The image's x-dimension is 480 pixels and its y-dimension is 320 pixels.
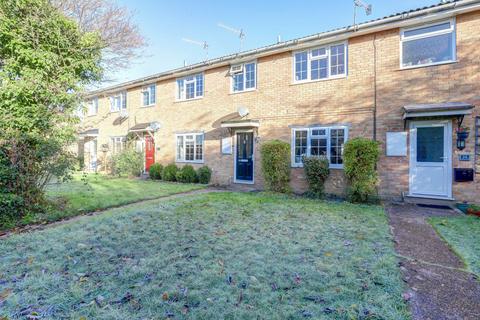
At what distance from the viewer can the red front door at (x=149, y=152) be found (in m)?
15.6

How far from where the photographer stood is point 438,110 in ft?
23.5

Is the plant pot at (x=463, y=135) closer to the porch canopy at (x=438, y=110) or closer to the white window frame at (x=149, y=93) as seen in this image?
the porch canopy at (x=438, y=110)

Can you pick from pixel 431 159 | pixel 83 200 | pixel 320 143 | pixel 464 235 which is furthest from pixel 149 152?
pixel 464 235

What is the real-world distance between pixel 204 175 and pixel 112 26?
26.0ft

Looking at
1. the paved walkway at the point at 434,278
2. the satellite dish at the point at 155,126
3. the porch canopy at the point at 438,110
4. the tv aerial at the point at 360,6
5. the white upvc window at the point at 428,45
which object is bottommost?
the paved walkway at the point at 434,278

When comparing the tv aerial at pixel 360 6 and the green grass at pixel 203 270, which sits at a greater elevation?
the tv aerial at pixel 360 6

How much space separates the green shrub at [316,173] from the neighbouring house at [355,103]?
1.88ft

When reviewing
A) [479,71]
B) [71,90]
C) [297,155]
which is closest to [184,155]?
[297,155]

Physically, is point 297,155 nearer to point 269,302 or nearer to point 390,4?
point 390,4

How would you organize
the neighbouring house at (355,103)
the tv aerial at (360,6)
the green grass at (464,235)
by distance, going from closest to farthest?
the green grass at (464,235) → the neighbouring house at (355,103) → the tv aerial at (360,6)

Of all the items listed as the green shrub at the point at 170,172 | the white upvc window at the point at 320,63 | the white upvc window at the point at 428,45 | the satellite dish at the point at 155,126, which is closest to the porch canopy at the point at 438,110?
the white upvc window at the point at 428,45

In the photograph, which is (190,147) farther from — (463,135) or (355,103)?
(463,135)

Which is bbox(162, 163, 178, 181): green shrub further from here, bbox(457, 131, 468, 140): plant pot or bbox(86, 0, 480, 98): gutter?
bbox(457, 131, 468, 140): plant pot

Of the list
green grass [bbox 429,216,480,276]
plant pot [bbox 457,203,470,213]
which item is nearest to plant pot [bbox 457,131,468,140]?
plant pot [bbox 457,203,470,213]
